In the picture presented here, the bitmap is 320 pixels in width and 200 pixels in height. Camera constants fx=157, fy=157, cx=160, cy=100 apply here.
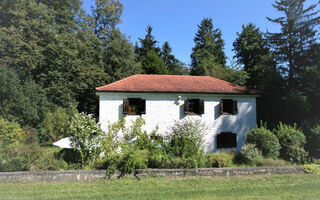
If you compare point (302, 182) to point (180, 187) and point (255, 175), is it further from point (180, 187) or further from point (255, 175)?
point (180, 187)

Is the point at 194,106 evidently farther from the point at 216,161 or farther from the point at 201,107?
the point at 216,161

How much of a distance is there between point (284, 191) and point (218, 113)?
7.24 metres

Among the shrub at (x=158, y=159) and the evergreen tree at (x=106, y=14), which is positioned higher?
the evergreen tree at (x=106, y=14)

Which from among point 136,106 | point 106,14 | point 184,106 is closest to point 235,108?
point 184,106

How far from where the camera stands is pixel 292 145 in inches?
375

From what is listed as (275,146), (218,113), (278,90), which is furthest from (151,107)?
(278,90)

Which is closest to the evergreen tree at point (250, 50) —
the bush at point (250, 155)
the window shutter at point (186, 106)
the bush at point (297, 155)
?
the bush at point (297, 155)

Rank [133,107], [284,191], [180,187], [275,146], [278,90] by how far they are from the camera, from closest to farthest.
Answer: [284,191] → [180,187] → [275,146] → [133,107] → [278,90]

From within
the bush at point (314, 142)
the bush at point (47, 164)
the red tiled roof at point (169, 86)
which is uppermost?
the red tiled roof at point (169, 86)

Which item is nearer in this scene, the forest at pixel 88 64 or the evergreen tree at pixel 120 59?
the forest at pixel 88 64

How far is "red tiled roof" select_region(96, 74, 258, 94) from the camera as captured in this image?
11.8 m

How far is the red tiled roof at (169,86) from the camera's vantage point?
1184 cm

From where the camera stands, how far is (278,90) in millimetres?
14742

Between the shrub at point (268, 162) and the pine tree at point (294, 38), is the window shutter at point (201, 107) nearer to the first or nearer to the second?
the shrub at point (268, 162)
